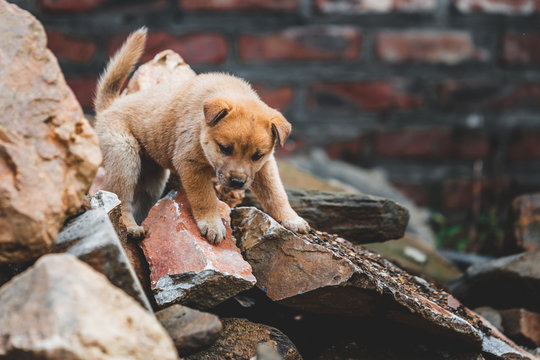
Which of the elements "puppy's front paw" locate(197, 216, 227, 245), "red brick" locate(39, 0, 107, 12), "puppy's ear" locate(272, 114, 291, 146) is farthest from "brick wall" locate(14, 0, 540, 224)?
"puppy's front paw" locate(197, 216, 227, 245)

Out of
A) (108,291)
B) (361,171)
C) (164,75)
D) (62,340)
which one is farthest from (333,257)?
(361,171)

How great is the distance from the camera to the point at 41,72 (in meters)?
1.45

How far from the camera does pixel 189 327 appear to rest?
1384 mm

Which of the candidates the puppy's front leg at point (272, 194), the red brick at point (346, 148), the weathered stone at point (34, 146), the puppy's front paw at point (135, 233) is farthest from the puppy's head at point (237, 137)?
the red brick at point (346, 148)

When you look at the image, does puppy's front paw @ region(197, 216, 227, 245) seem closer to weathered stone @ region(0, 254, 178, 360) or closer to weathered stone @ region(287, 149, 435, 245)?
weathered stone @ region(0, 254, 178, 360)

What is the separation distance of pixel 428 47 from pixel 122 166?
2.06 m

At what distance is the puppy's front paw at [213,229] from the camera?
189 centimetres

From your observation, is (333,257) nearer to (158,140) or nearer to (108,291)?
(108,291)

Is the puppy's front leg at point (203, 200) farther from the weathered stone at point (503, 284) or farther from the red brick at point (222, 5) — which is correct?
the red brick at point (222, 5)

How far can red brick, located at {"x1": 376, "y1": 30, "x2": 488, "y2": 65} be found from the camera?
11.1ft

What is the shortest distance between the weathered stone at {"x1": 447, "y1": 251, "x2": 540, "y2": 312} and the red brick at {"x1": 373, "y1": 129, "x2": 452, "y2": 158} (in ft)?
4.01

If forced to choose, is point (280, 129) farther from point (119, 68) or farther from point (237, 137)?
point (119, 68)

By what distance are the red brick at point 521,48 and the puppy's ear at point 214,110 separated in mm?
2177

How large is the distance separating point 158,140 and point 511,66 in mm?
2309
